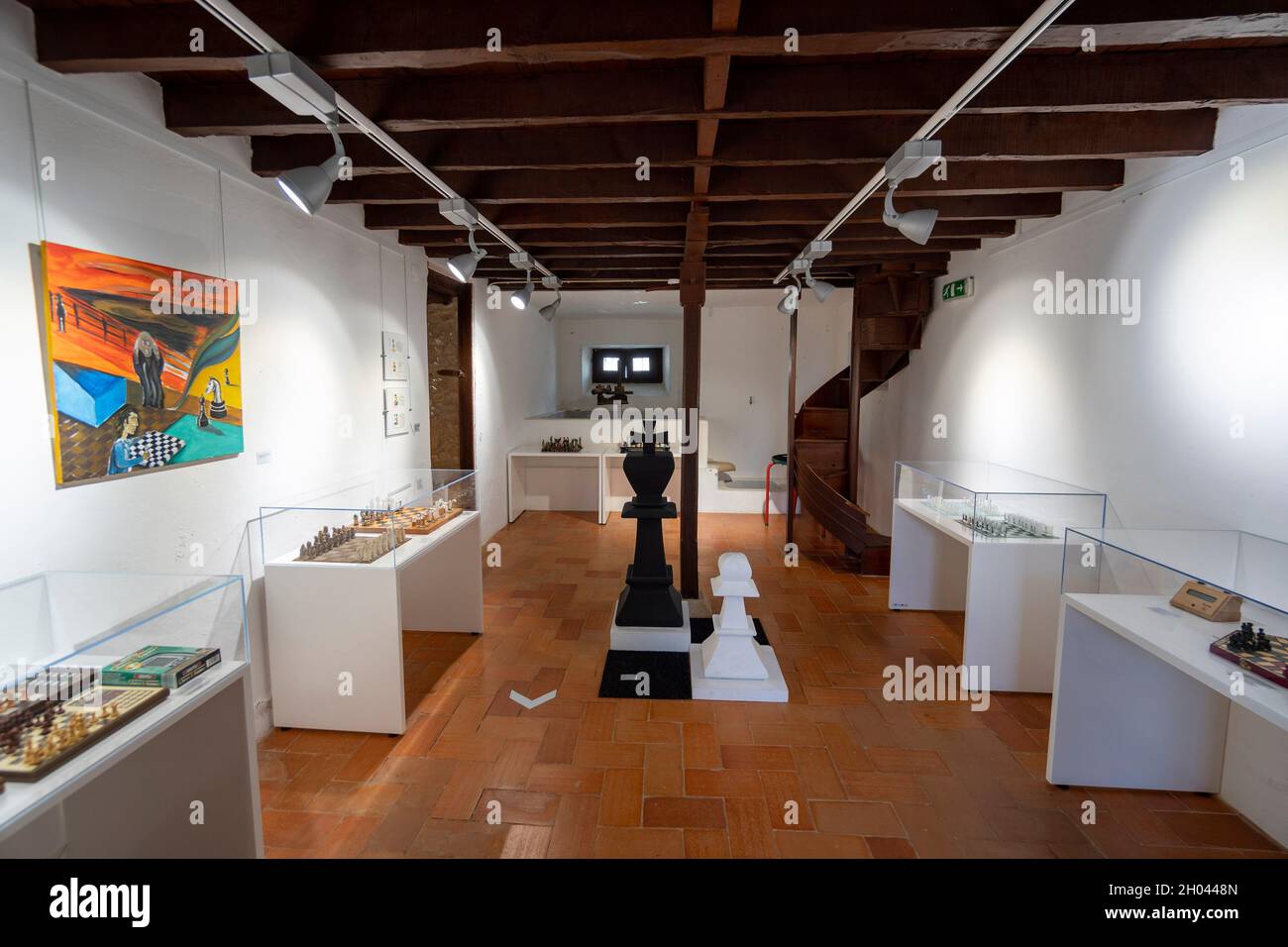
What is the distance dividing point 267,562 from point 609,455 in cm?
543

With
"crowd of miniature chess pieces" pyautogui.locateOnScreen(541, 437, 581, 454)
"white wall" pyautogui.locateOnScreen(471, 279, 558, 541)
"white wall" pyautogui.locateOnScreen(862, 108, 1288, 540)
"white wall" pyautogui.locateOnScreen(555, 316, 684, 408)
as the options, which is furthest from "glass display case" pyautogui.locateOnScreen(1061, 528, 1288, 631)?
"white wall" pyautogui.locateOnScreen(555, 316, 684, 408)

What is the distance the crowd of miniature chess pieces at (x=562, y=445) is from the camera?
8562 mm

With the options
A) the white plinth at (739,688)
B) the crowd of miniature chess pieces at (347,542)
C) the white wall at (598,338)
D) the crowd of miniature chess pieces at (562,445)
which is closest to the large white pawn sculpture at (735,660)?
the white plinth at (739,688)

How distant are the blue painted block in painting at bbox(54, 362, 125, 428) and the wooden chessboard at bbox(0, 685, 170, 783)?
110 cm

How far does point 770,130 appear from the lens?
120 inches

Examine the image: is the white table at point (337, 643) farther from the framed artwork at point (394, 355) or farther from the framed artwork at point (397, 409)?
the framed artwork at point (394, 355)

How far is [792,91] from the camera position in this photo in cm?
249

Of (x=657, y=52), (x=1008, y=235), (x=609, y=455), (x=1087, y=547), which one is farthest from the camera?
(x=609, y=455)

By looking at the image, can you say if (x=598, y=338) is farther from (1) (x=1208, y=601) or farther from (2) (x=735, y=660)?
(1) (x=1208, y=601)

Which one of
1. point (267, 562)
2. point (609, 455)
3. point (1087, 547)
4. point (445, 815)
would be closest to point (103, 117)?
point (267, 562)

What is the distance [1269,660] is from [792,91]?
98.8 inches

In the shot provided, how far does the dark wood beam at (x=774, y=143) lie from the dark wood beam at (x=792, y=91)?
333mm

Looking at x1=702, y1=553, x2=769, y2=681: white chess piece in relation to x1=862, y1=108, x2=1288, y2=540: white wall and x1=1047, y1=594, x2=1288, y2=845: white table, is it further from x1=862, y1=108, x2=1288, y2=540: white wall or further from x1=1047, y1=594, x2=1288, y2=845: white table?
x1=862, y1=108, x2=1288, y2=540: white wall
